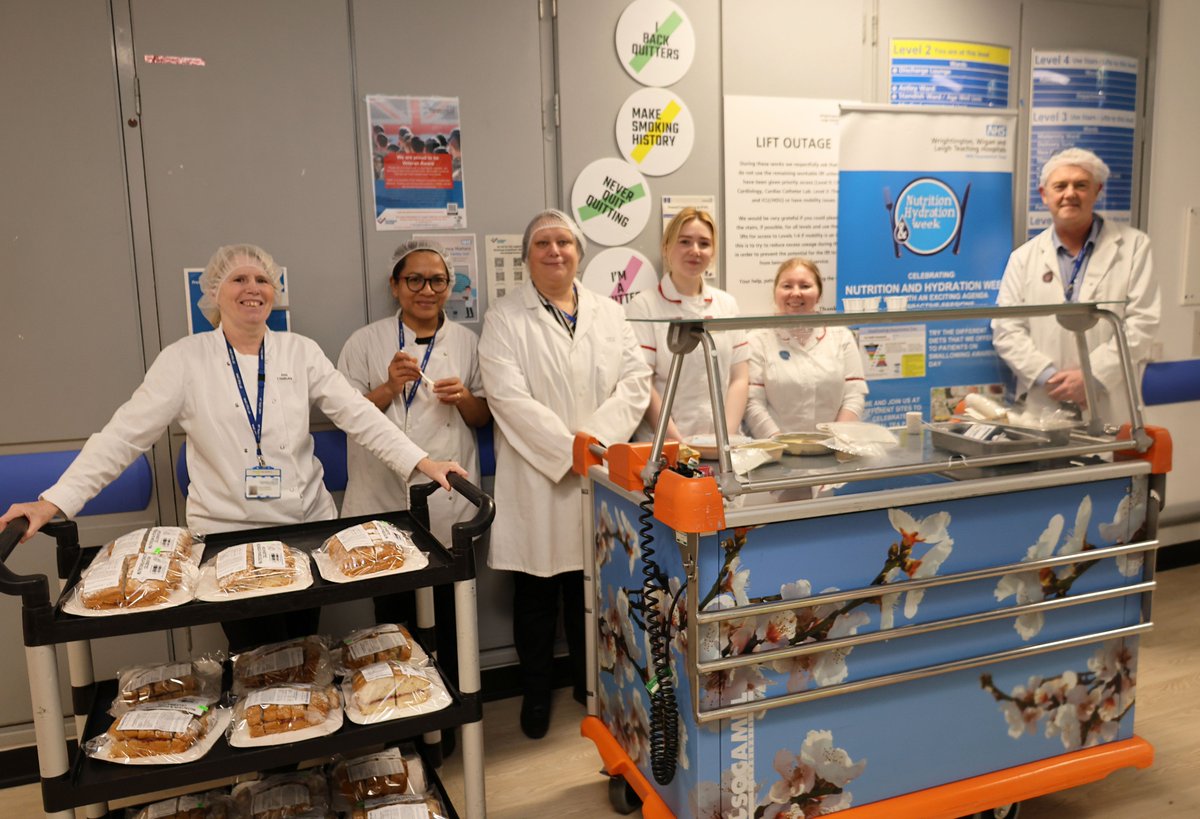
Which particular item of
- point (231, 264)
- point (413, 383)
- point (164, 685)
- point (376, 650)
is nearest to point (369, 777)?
point (376, 650)

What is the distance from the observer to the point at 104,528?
2.96 meters

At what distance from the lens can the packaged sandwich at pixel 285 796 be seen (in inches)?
80.3

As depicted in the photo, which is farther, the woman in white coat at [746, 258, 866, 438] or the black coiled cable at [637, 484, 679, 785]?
the woman in white coat at [746, 258, 866, 438]

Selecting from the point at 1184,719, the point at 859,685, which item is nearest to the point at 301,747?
the point at 859,685

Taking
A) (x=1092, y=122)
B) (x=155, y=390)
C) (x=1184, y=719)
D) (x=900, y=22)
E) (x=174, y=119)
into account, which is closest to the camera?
(x=155, y=390)

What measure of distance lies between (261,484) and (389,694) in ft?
2.73

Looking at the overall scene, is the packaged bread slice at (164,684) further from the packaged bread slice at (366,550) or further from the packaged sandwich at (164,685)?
the packaged bread slice at (366,550)

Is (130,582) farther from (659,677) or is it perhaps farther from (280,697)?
(659,677)

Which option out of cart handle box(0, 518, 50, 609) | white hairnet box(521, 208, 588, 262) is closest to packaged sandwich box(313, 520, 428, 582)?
cart handle box(0, 518, 50, 609)

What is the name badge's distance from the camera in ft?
8.08

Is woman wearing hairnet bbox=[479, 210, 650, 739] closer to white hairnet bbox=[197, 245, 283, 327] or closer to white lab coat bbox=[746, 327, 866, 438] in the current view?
white lab coat bbox=[746, 327, 866, 438]

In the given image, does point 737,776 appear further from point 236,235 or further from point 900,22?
point 900,22

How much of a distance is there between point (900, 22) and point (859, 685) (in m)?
2.87

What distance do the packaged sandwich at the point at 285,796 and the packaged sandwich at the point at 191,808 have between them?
0.11 feet
